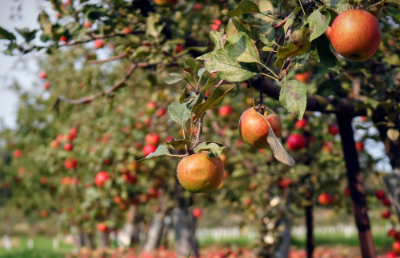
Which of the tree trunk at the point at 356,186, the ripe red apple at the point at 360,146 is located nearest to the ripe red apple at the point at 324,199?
the ripe red apple at the point at 360,146

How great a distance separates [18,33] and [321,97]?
183 cm

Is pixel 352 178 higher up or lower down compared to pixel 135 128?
higher up

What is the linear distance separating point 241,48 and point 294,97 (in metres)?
0.19

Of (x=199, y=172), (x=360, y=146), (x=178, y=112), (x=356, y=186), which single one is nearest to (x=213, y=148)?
(x=199, y=172)

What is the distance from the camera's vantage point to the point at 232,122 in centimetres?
476

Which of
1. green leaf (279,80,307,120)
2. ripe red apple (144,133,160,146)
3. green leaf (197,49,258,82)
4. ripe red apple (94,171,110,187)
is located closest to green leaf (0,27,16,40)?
green leaf (197,49,258,82)

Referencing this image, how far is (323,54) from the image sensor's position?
893 millimetres

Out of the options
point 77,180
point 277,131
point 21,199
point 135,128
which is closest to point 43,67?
point 77,180

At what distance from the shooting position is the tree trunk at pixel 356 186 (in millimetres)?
2188

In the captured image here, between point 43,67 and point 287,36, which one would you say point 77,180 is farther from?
point 287,36

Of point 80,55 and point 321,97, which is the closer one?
point 321,97

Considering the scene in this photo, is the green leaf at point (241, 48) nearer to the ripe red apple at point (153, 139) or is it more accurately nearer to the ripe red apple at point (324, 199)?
the ripe red apple at point (153, 139)

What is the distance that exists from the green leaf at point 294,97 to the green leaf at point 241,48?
112 millimetres

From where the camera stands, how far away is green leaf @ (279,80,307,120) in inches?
31.9
